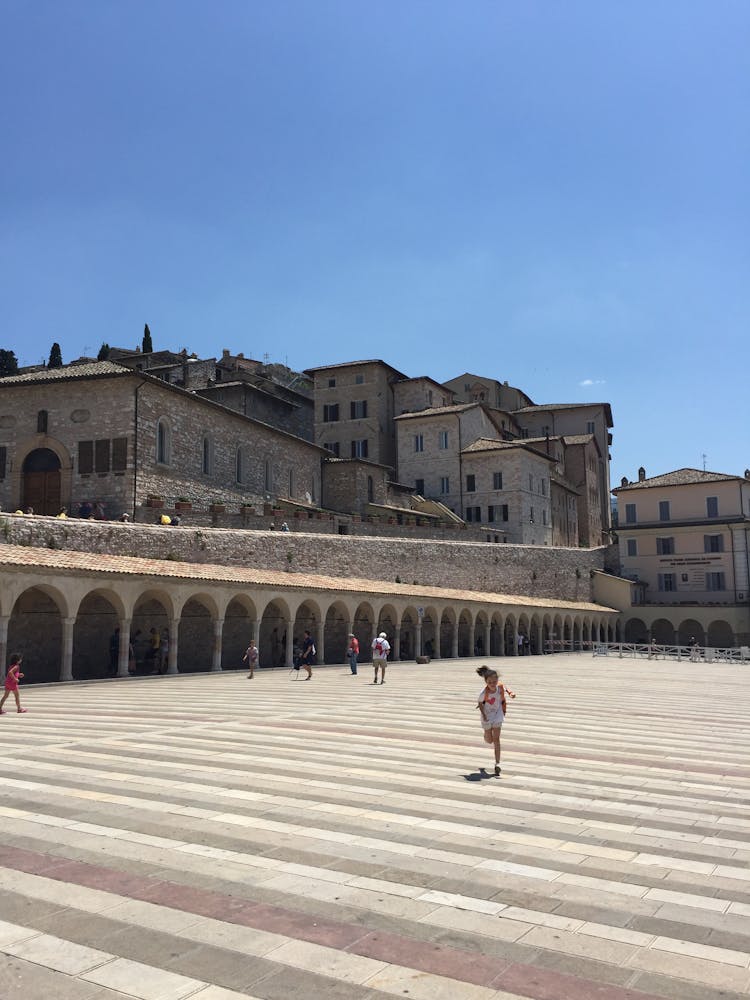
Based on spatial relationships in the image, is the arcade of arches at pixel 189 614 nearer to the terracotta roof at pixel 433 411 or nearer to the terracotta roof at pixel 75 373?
the terracotta roof at pixel 75 373

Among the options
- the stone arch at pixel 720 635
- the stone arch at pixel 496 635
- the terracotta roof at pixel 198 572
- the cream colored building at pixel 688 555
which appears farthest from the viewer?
the cream colored building at pixel 688 555

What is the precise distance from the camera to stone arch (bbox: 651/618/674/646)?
63.2 meters

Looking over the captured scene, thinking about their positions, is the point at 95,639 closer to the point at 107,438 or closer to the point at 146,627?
the point at 146,627

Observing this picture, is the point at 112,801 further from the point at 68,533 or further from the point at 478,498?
the point at 478,498

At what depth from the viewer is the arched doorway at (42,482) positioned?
37.9 meters

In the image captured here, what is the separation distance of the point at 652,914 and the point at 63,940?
3809mm

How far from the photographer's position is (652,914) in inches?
225

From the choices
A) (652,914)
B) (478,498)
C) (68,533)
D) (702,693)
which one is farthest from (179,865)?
(478,498)

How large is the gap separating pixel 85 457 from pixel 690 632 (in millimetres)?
46290

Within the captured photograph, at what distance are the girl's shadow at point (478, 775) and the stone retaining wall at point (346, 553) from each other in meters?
18.9

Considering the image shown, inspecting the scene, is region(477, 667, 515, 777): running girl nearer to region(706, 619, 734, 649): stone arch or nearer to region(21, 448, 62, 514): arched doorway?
region(21, 448, 62, 514): arched doorway

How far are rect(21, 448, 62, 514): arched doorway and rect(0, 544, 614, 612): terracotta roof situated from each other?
32.8 feet

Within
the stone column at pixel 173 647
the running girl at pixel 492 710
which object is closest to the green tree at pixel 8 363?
the stone column at pixel 173 647

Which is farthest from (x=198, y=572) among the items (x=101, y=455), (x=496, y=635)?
(x=496, y=635)
